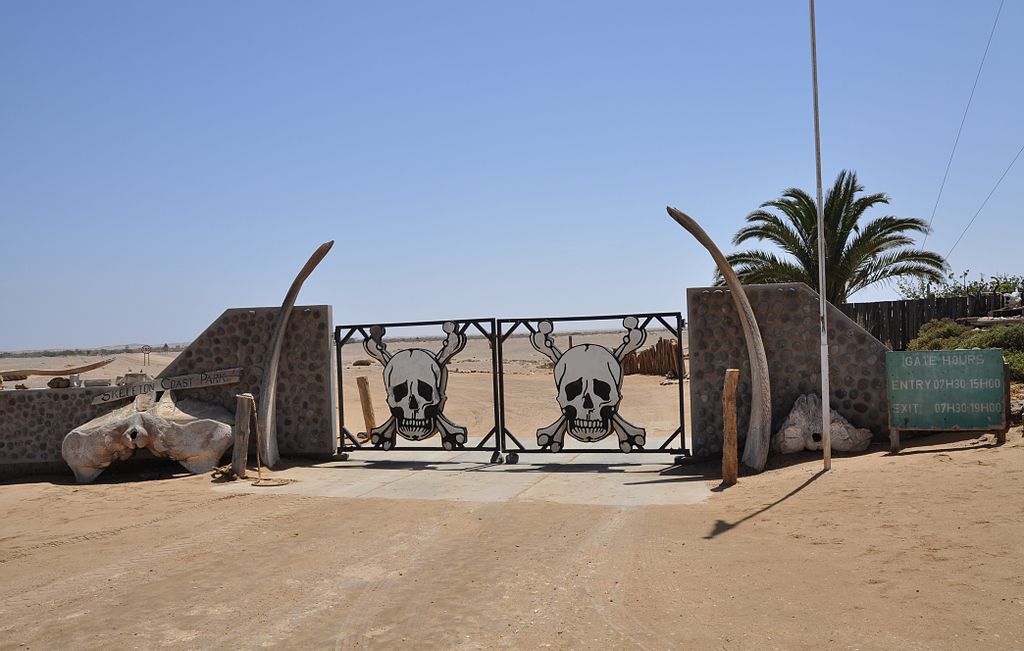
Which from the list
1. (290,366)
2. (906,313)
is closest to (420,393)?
(290,366)

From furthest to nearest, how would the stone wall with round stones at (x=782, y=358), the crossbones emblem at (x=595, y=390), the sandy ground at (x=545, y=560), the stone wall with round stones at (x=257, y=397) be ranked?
the stone wall with round stones at (x=257, y=397) < the crossbones emblem at (x=595, y=390) < the stone wall with round stones at (x=782, y=358) < the sandy ground at (x=545, y=560)

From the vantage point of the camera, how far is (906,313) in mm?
21359

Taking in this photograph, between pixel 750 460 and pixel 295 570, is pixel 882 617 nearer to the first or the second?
pixel 295 570

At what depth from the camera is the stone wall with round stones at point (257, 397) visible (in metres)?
14.2

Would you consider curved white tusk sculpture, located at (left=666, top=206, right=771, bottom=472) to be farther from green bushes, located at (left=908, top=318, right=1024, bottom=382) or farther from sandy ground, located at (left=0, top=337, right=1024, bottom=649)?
green bushes, located at (left=908, top=318, right=1024, bottom=382)

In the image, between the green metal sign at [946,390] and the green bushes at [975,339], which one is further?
the green bushes at [975,339]

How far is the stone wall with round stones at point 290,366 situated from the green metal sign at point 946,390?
888 cm

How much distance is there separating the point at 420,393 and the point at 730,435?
5582 mm

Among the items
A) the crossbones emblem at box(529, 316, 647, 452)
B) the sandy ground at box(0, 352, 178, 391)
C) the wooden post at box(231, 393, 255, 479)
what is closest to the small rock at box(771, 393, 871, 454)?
the crossbones emblem at box(529, 316, 647, 452)

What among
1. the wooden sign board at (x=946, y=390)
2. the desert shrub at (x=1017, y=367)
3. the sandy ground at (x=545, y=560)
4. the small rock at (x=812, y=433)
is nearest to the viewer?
the sandy ground at (x=545, y=560)

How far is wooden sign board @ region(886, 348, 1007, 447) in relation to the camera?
34.8ft

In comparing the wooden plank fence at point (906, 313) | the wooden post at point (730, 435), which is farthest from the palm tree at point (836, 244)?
the wooden post at point (730, 435)

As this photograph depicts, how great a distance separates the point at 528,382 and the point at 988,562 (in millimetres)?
23144

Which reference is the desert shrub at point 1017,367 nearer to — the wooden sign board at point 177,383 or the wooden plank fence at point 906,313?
the wooden plank fence at point 906,313
